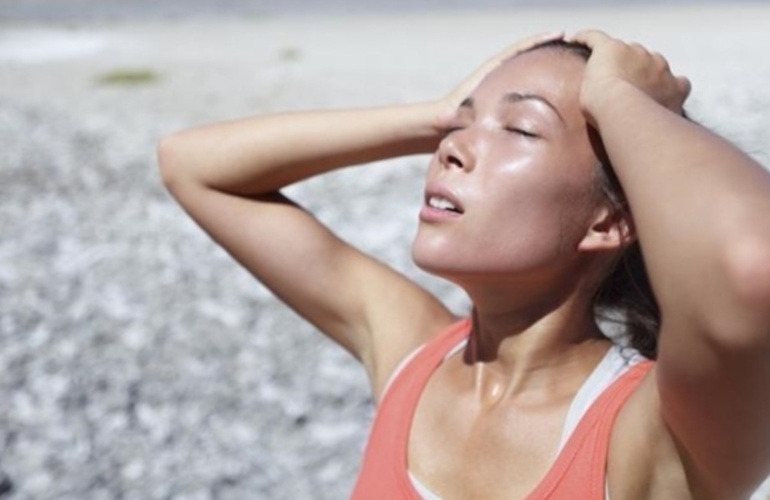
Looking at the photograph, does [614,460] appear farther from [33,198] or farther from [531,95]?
[33,198]

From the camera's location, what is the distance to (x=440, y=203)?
8.47 ft

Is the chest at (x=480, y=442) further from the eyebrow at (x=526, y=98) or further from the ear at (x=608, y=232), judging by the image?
the eyebrow at (x=526, y=98)

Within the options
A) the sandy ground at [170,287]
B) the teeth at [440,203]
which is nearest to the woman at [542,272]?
the teeth at [440,203]

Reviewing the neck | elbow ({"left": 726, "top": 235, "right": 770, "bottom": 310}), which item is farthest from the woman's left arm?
the neck

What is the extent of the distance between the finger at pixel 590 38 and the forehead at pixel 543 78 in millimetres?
35

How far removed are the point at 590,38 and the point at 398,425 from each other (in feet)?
2.52

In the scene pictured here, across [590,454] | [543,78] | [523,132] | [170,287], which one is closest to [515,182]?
[523,132]

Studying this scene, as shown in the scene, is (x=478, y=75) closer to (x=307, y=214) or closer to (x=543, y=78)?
(x=543, y=78)

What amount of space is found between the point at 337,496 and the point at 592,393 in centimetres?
268

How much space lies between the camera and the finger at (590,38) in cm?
267

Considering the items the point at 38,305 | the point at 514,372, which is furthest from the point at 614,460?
the point at 38,305

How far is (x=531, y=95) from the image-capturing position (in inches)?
106

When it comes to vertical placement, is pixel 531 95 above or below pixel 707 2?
above

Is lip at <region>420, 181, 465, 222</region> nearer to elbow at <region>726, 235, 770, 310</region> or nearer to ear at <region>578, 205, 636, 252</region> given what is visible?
ear at <region>578, 205, 636, 252</region>
